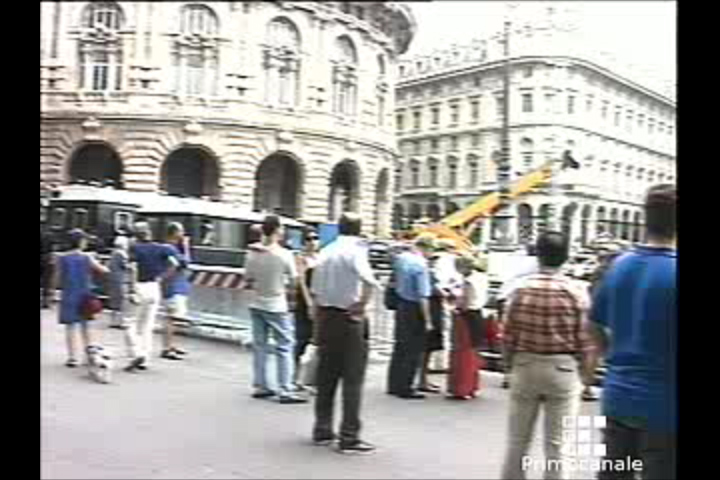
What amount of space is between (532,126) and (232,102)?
17952 mm

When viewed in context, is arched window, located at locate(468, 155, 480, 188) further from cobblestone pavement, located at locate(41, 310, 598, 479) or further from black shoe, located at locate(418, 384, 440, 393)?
black shoe, located at locate(418, 384, 440, 393)

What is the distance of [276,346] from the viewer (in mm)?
7156

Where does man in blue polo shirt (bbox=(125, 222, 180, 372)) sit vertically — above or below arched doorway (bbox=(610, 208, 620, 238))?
below

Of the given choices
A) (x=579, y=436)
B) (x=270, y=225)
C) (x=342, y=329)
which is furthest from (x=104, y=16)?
(x=579, y=436)

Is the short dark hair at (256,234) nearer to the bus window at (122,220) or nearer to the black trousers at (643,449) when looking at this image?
the black trousers at (643,449)

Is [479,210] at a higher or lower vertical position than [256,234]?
higher

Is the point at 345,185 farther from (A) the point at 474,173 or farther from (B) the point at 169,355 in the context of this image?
(B) the point at 169,355

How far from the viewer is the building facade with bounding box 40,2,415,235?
103ft

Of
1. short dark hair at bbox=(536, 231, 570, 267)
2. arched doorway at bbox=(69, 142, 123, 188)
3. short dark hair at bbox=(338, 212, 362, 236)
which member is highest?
arched doorway at bbox=(69, 142, 123, 188)

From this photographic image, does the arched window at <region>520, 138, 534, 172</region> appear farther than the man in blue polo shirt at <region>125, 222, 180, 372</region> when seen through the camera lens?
Yes

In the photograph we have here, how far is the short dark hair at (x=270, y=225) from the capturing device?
7.16 meters

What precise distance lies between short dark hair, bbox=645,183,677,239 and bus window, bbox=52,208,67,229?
→ 17811 mm

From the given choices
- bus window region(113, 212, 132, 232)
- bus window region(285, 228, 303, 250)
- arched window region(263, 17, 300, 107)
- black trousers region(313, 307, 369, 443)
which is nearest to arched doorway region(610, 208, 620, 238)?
bus window region(285, 228, 303, 250)

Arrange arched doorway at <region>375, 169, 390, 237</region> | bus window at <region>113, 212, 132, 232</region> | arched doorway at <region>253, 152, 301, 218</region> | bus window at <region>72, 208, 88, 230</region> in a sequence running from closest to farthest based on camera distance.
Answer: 1. bus window at <region>72, 208, 88, 230</region>
2. bus window at <region>113, 212, 132, 232</region>
3. arched doorway at <region>253, 152, 301, 218</region>
4. arched doorway at <region>375, 169, 390, 237</region>
